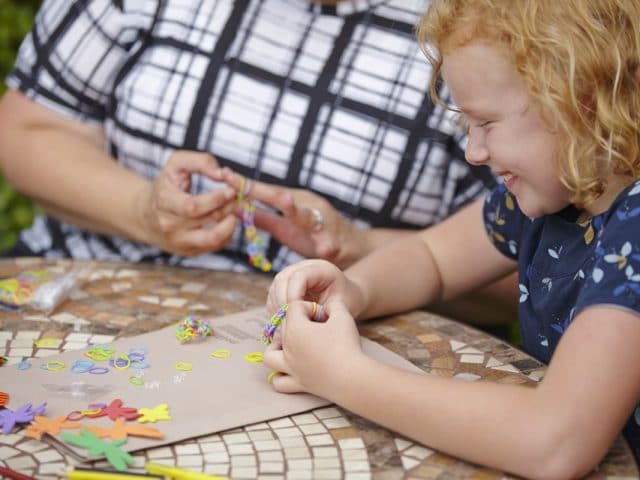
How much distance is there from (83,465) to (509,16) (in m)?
0.70

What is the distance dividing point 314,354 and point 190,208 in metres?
0.55

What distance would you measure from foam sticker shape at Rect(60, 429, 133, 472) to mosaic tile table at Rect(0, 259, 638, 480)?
13 millimetres

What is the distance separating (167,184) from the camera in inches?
62.7

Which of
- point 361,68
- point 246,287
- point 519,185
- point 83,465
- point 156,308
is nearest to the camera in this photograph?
point 83,465

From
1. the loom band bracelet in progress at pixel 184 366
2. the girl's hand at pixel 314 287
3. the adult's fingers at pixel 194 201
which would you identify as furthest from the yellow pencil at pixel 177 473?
the adult's fingers at pixel 194 201

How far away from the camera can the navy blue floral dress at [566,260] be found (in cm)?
102

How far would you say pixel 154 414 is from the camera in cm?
104

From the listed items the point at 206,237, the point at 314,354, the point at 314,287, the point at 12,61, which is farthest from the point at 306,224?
the point at 12,61

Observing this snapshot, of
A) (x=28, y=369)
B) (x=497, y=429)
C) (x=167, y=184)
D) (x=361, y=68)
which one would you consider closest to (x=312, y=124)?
(x=361, y=68)

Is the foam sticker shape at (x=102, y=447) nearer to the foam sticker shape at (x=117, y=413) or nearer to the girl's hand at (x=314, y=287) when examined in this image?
the foam sticker shape at (x=117, y=413)

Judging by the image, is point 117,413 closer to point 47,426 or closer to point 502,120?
point 47,426

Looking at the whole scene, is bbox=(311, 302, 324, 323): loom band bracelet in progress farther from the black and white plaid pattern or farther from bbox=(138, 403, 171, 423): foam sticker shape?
the black and white plaid pattern

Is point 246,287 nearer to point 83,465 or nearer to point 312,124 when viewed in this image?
point 312,124

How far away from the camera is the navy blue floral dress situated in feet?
3.34
